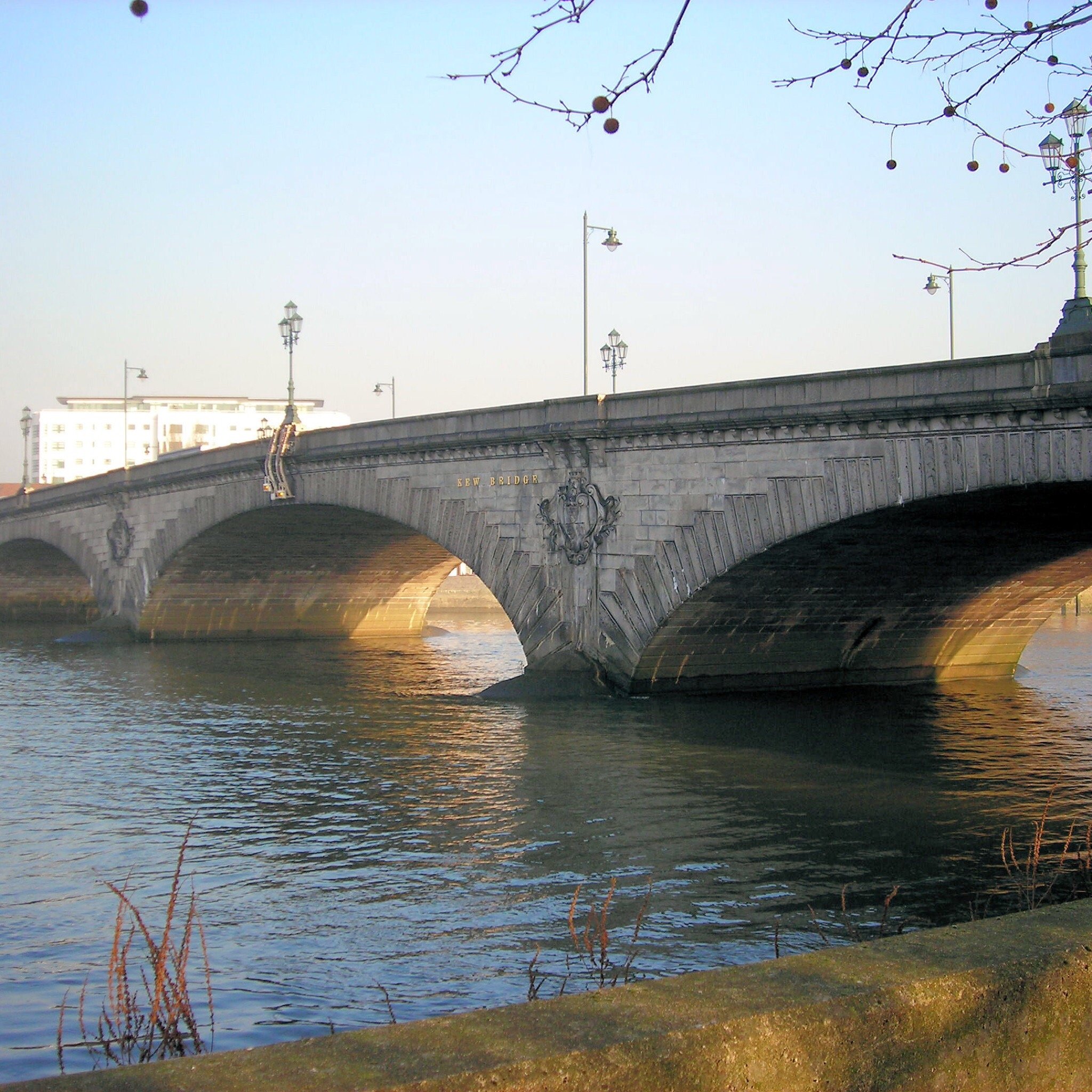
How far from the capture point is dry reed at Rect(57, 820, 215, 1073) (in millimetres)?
6980

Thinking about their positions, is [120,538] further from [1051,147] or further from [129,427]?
[129,427]

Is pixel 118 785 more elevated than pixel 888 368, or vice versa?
pixel 888 368

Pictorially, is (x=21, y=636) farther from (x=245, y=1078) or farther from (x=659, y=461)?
(x=245, y=1078)

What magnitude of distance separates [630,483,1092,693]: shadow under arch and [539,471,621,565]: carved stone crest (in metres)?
2.53

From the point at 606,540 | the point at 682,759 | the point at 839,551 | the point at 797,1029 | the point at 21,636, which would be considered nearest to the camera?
the point at 797,1029

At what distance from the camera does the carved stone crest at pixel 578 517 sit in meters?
29.0

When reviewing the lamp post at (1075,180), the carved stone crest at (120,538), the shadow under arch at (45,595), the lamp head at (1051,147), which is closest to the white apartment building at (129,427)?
the shadow under arch at (45,595)

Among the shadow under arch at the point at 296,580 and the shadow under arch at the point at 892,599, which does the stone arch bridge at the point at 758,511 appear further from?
the shadow under arch at the point at 296,580

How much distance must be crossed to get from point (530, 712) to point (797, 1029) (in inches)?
925

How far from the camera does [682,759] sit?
2220 cm

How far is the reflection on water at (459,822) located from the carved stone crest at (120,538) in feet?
62.8

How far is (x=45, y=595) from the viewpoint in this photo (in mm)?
73125

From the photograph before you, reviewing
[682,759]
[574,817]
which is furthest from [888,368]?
[574,817]

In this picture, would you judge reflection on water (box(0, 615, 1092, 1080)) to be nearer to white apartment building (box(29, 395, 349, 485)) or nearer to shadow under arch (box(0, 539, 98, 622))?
shadow under arch (box(0, 539, 98, 622))
